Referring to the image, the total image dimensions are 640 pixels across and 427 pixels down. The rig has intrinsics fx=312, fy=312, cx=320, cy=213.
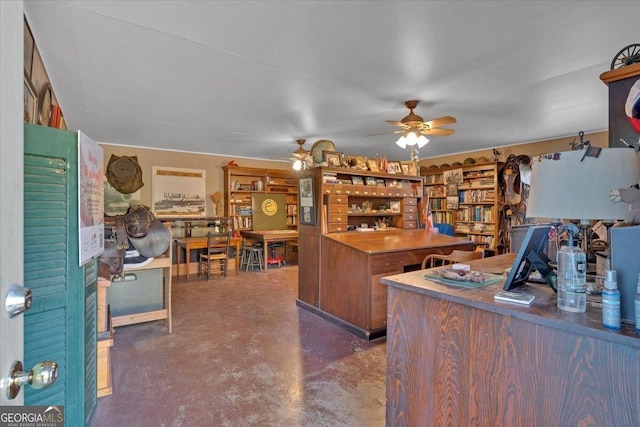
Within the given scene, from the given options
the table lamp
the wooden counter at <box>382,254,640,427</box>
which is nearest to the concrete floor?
the wooden counter at <box>382,254,640,427</box>

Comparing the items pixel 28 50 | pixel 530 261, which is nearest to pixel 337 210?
pixel 530 261

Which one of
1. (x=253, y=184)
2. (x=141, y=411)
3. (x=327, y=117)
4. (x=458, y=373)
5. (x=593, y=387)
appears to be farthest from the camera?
(x=253, y=184)

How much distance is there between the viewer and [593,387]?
3.05 feet

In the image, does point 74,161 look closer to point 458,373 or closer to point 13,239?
point 13,239

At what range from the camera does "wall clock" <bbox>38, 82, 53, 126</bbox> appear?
241cm

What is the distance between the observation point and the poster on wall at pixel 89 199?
1446mm

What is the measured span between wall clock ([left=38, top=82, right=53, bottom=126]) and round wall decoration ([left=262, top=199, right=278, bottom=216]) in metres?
4.56

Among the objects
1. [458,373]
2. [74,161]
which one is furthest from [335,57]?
[458,373]

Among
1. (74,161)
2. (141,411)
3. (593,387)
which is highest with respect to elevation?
(74,161)

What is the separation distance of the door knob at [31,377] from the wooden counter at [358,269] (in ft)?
8.37

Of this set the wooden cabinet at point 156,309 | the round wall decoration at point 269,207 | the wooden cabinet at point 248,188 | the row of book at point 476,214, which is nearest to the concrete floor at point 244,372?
the wooden cabinet at point 156,309

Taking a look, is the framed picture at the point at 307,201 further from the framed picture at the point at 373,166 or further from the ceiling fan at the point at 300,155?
the ceiling fan at the point at 300,155

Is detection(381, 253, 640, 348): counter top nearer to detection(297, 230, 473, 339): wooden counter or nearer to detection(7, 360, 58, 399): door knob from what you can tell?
detection(7, 360, 58, 399): door knob

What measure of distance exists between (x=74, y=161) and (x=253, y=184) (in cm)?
570
